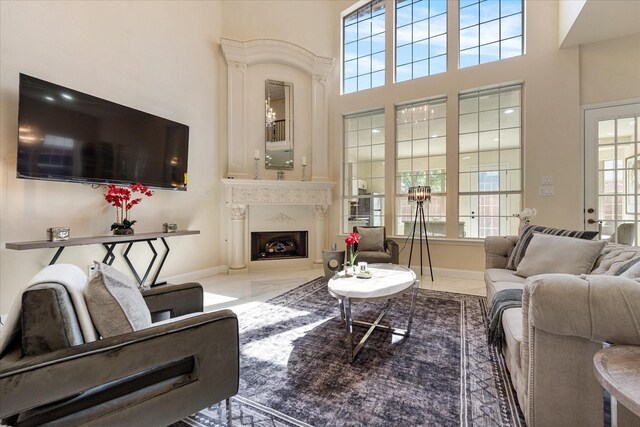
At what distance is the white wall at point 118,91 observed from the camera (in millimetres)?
2590

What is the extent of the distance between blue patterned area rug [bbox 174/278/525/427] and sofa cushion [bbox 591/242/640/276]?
87 cm

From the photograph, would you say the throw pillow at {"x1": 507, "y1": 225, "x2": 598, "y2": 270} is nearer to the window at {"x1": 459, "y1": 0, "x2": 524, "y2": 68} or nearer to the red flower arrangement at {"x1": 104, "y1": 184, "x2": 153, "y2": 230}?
the window at {"x1": 459, "y1": 0, "x2": 524, "y2": 68}

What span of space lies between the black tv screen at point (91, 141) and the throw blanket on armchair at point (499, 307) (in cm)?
382

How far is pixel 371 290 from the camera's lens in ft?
6.83

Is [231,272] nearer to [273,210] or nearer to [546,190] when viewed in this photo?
[273,210]

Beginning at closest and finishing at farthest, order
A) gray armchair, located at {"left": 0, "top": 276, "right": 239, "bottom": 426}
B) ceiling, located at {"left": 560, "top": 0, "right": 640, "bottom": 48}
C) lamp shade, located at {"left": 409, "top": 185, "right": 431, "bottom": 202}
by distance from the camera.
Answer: gray armchair, located at {"left": 0, "top": 276, "right": 239, "bottom": 426}
ceiling, located at {"left": 560, "top": 0, "right": 640, "bottom": 48}
lamp shade, located at {"left": 409, "top": 185, "right": 431, "bottom": 202}

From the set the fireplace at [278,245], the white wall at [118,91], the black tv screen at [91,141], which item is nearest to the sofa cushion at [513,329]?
the fireplace at [278,245]

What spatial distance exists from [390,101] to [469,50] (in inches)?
53.0

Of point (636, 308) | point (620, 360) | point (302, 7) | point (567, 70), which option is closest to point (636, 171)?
point (567, 70)

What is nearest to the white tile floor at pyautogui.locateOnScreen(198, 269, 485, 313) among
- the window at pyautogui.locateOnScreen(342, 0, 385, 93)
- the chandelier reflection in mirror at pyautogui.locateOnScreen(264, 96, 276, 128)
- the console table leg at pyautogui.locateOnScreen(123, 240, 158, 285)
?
the console table leg at pyautogui.locateOnScreen(123, 240, 158, 285)

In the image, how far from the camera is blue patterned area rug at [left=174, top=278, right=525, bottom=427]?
1455 mm

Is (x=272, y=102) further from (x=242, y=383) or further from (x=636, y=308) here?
(x=636, y=308)

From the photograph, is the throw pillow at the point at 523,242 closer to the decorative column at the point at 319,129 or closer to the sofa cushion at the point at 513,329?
the sofa cushion at the point at 513,329

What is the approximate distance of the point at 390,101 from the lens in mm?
4844
